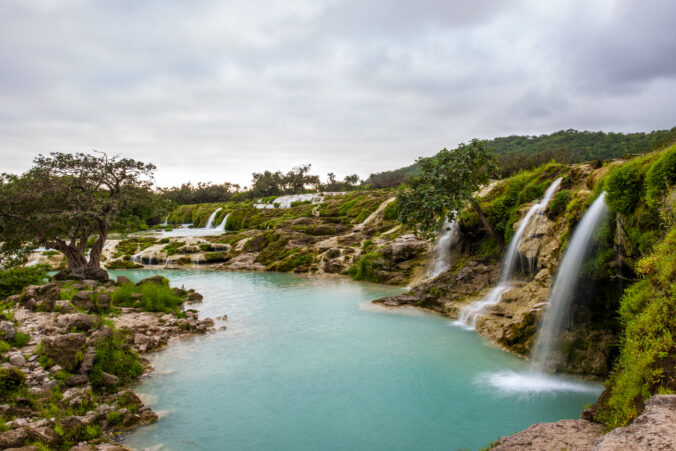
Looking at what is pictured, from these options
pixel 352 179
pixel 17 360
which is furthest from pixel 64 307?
pixel 352 179

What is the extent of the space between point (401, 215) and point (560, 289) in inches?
311

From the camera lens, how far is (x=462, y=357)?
11242mm

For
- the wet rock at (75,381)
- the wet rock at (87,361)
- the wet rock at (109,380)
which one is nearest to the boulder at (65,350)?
the wet rock at (87,361)

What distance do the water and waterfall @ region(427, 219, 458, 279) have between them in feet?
24.4

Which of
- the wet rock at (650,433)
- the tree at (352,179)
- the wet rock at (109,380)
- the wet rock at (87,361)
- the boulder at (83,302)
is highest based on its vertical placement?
the tree at (352,179)

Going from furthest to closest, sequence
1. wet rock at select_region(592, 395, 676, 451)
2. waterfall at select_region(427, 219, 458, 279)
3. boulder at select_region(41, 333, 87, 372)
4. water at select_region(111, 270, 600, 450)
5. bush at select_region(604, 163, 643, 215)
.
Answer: waterfall at select_region(427, 219, 458, 279), bush at select_region(604, 163, 643, 215), boulder at select_region(41, 333, 87, 372), water at select_region(111, 270, 600, 450), wet rock at select_region(592, 395, 676, 451)

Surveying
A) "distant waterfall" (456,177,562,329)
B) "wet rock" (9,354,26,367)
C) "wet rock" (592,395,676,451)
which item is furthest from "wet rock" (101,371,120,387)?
"distant waterfall" (456,177,562,329)

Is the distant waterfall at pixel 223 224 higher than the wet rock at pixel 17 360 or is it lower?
higher

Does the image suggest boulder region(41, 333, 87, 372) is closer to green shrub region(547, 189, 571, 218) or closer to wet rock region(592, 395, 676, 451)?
wet rock region(592, 395, 676, 451)

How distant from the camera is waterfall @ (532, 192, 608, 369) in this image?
10.0 meters

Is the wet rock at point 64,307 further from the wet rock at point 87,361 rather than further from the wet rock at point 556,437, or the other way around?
the wet rock at point 556,437

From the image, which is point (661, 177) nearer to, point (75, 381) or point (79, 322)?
point (75, 381)

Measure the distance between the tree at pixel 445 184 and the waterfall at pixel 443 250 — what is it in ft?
15.0

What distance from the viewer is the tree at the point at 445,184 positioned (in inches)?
644
